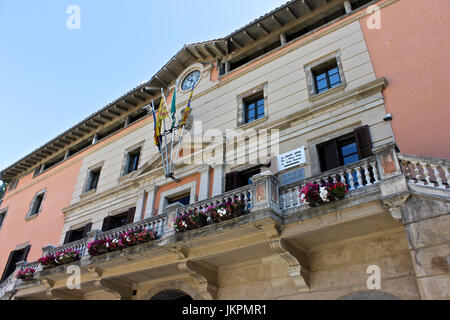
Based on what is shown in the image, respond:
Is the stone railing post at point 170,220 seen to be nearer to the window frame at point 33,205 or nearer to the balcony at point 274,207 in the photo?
the balcony at point 274,207

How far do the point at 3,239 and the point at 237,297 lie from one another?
1833 cm

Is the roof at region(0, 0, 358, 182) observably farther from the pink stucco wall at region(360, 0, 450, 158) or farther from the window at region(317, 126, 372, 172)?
the window at region(317, 126, 372, 172)

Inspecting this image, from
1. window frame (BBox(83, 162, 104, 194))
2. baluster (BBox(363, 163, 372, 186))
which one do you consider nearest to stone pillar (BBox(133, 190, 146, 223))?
window frame (BBox(83, 162, 104, 194))

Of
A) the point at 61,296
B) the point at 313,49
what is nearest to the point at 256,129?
the point at 313,49

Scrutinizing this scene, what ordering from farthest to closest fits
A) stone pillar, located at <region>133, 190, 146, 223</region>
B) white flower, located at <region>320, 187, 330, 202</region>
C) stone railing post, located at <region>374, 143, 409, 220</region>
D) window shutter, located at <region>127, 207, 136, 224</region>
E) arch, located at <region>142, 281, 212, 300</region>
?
window shutter, located at <region>127, 207, 136, 224</region>
stone pillar, located at <region>133, 190, 146, 223</region>
arch, located at <region>142, 281, 212, 300</region>
white flower, located at <region>320, 187, 330, 202</region>
stone railing post, located at <region>374, 143, 409, 220</region>

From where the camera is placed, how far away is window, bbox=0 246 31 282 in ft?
63.7

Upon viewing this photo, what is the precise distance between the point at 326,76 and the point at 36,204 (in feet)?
60.7

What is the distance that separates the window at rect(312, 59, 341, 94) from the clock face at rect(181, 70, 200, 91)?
6.51 meters

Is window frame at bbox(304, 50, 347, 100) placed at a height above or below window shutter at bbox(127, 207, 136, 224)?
above

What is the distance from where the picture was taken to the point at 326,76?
13531mm

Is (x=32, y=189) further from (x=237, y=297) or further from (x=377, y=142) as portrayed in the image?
(x=377, y=142)

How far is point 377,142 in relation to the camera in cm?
1039

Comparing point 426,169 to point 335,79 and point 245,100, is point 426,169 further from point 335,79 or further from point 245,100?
point 245,100

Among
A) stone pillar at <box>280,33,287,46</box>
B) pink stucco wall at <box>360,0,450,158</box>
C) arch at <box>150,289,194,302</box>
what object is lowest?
arch at <box>150,289,194,302</box>
